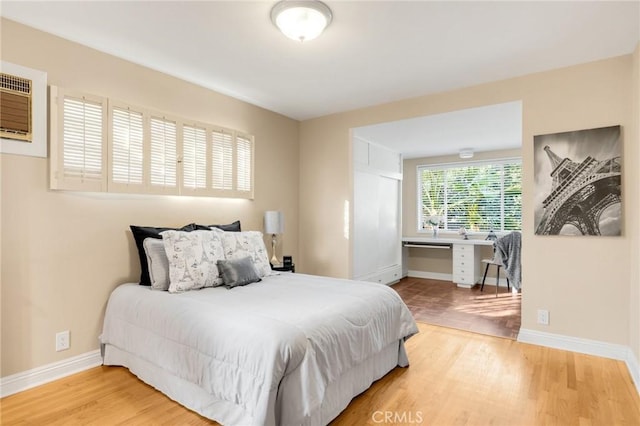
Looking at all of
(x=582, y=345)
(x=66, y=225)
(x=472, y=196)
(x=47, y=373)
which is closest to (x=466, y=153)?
(x=472, y=196)

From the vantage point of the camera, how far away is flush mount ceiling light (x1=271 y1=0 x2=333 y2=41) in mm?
2151

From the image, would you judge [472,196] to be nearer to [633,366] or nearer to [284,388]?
[633,366]

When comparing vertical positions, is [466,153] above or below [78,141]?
above

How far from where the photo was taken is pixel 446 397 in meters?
2.28

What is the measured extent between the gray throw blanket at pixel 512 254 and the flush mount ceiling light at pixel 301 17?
3.82m

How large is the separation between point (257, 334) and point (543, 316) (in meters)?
2.82

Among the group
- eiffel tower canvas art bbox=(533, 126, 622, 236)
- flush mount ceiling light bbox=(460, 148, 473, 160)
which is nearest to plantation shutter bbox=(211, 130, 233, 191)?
eiffel tower canvas art bbox=(533, 126, 622, 236)

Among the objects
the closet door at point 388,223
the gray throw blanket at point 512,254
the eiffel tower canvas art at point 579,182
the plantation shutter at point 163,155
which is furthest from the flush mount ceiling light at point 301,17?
the gray throw blanket at point 512,254

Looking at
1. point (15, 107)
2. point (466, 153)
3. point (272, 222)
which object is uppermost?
point (466, 153)

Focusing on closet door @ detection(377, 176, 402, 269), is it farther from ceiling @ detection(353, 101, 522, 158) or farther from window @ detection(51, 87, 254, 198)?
window @ detection(51, 87, 254, 198)

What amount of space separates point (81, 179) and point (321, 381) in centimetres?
235

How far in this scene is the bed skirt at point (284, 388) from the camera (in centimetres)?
174

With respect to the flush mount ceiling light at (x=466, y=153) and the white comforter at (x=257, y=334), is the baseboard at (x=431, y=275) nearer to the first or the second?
the flush mount ceiling light at (x=466, y=153)

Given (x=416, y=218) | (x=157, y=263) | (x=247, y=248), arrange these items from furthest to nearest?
(x=416, y=218) < (x=247, y=248) < (x=157, y=263)
